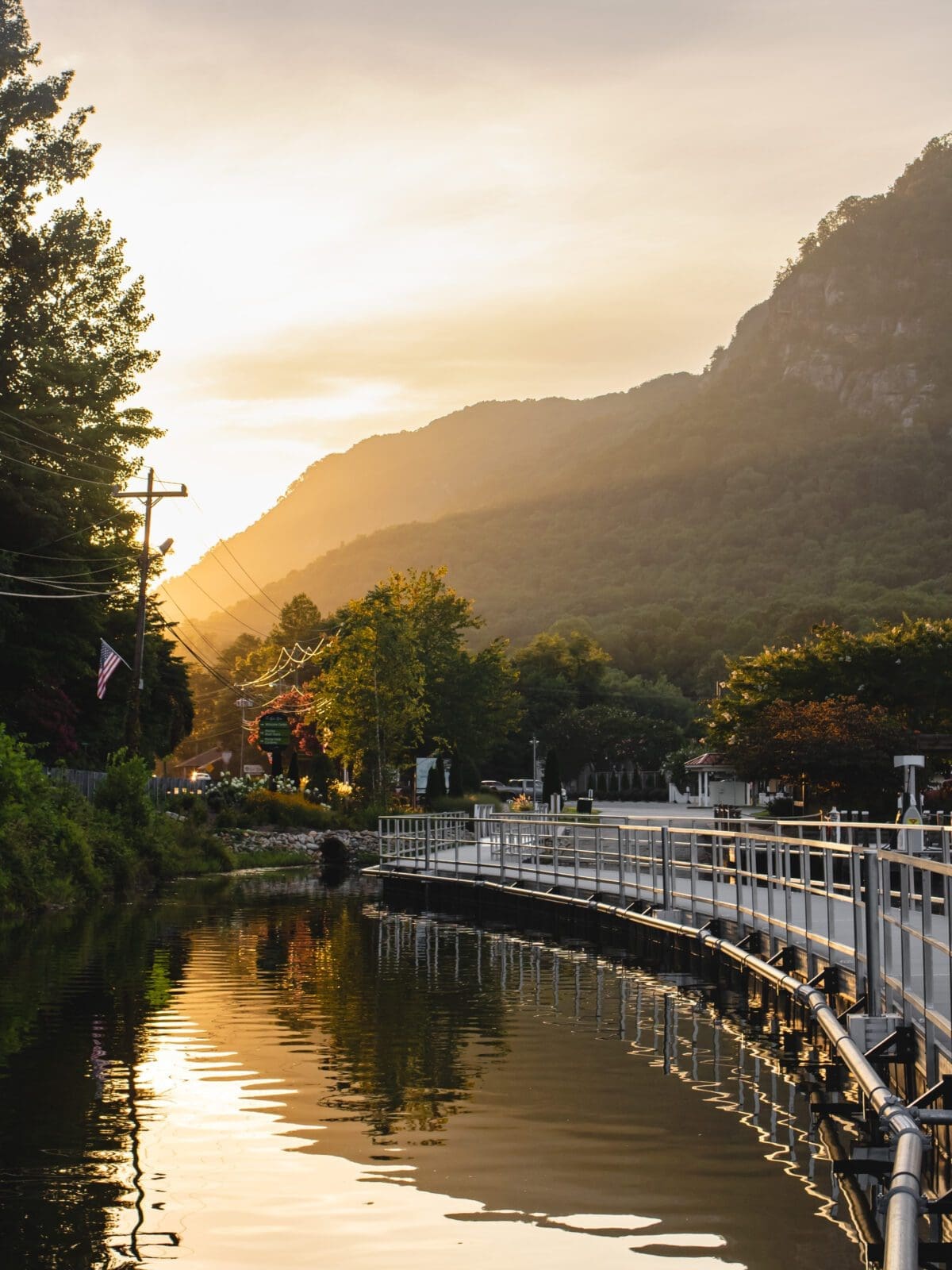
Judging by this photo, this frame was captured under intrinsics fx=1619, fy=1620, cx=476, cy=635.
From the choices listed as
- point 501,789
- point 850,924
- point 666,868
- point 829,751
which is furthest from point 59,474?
point 501,789

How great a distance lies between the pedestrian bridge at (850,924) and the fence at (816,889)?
0.03 metres

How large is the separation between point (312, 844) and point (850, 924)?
152ft

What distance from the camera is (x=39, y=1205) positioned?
9.30 m

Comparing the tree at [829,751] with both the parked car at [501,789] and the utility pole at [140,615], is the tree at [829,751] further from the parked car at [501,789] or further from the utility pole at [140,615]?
the parked car at [501,789]

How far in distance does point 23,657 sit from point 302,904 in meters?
13.8

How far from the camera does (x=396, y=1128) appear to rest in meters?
11.8

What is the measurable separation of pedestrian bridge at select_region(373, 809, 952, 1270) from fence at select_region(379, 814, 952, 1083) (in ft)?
0.08

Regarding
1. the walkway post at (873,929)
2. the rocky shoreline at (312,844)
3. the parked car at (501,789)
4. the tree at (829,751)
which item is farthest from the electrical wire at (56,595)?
the parked car at (501,789)

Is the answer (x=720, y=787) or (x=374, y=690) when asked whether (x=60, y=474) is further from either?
(x=720, y=787)

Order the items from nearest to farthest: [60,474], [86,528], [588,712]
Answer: [60,474] < [86,528] < [588,712]

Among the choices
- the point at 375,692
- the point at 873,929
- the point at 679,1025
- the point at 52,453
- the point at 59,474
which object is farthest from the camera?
the point at 375,692

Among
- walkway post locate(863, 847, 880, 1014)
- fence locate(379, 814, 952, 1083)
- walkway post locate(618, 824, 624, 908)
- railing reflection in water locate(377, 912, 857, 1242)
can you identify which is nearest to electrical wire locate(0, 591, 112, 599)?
fence locate(379, 814, 952, 1083)

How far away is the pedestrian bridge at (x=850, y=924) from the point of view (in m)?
9.53

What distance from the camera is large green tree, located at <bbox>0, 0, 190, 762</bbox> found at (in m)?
47.4
